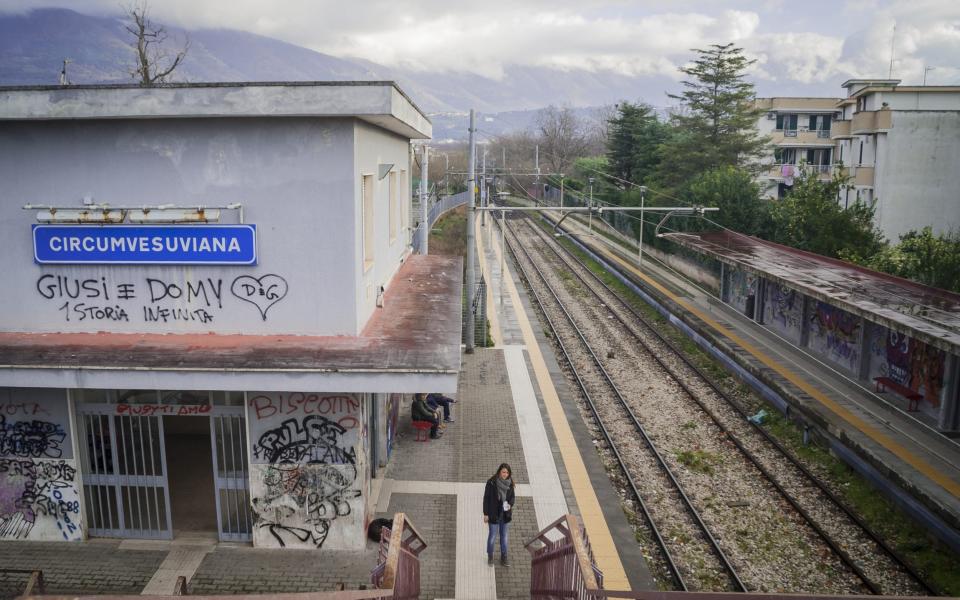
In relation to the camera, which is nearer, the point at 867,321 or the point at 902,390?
the point at 902,390

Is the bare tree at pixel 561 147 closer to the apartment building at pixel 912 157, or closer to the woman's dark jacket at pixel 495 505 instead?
the apartment building at pixel 912 157

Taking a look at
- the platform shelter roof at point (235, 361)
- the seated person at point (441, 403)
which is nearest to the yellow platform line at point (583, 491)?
the seated person at point (441, 403)

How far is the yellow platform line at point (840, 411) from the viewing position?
1309 cm

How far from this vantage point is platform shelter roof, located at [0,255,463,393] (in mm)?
8492

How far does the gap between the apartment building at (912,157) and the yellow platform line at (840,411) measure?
14.4 metres

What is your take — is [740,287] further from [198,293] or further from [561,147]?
[561,147]

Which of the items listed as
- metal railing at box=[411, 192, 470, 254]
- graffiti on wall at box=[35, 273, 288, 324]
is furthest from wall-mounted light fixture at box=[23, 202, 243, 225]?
metal railing at box=[411, 192, 470, 254]

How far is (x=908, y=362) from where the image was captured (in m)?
17.3

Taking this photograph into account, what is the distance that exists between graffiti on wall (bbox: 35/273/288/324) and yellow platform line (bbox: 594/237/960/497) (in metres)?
11.6

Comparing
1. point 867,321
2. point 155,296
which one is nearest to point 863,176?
point 867,321

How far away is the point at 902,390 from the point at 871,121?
79.1 feet

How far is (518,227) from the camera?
60031 mm

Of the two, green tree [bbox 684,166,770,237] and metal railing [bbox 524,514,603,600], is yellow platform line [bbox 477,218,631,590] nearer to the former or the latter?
metal railing [bbox 524,514,603,600]

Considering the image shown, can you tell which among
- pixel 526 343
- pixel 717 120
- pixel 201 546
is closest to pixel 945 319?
pixel 526 343
